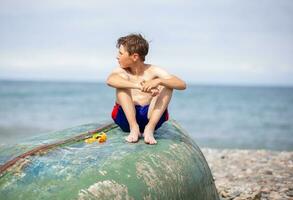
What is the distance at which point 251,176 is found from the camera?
7441 millimetres

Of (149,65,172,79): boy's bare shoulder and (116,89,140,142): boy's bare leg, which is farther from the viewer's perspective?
(149,65,172,79): boy's bare shoulder

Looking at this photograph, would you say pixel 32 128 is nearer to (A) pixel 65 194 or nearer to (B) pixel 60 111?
(B) pixel 60 111

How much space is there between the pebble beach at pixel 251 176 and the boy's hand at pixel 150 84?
2204 millimetres

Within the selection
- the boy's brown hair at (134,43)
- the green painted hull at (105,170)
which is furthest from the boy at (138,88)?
the green painted hull at (105,170)

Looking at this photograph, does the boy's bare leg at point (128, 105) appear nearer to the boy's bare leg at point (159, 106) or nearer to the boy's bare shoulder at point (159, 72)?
the boy's bare leg at point (159, 106)

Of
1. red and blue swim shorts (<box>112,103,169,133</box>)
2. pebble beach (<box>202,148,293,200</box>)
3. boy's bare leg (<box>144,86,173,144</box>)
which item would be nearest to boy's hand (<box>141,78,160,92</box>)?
boy's bare leg (<box>144,86,173,144</box>)

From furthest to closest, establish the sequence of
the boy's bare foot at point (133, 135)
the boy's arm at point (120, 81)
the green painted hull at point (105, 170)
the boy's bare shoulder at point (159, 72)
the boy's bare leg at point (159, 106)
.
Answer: the boy's bare shoulder at point (159, 72) → the boy's bare leg at point (159, 106) → the boy's arm at point (120, 81) → the boy's bare foot at point (133, 135) → the green painted hull at point (105, 170)

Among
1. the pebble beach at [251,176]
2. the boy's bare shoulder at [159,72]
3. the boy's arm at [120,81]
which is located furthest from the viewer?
the pebble beach at [251,176]

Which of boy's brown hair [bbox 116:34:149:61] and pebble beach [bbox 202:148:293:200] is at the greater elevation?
boy's brown hair [bbox 116:34:149:61]

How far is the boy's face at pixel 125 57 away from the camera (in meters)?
4.07

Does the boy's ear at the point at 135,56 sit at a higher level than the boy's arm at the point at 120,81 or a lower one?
higher

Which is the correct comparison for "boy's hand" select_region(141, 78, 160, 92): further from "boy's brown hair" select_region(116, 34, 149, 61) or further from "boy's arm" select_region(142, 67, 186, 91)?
"boy's brown hair" select_region(116, 34, 149, 61)

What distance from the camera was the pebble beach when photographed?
5.64m

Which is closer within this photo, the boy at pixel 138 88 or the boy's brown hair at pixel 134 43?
the boy at pixel 138 88
